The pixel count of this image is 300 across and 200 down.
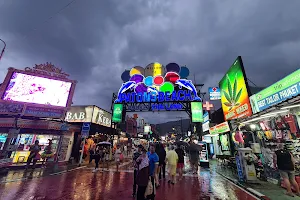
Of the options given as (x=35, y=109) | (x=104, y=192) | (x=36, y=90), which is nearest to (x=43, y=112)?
(x=35, y=109)

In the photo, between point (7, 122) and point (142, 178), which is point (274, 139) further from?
point (7, 122)

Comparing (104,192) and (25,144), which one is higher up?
(25,144)

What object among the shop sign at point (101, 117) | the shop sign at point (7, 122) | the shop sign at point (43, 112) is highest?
the shop sign at point (101, 117)

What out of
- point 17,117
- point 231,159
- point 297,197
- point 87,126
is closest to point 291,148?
point 297,197

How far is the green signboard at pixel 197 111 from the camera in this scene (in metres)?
22.2

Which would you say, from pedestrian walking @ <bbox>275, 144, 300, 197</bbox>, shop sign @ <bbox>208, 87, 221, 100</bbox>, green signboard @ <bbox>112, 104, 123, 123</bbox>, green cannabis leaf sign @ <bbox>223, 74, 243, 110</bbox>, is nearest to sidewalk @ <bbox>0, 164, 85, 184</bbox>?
green signboard @ <bbox>112, 104, 123, 123</bbox>

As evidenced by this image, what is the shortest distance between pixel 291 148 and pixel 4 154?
1861 centimetres

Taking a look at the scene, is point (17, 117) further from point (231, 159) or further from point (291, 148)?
point (291, 148)

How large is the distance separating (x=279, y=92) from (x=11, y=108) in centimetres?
2084

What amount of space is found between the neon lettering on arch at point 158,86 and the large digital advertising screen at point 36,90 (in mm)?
9174

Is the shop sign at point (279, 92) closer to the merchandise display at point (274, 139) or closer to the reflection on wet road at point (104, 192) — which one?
the merchandise display at point (274, 139)

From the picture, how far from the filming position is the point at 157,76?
2348 centimetres

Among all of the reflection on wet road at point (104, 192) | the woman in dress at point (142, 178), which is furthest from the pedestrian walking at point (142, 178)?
the reflection on wet road at point (104, 192)

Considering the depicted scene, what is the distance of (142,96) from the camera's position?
77.0 feet
